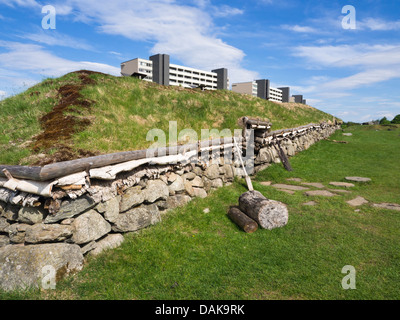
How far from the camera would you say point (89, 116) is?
804 cm

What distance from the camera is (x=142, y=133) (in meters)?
8.46

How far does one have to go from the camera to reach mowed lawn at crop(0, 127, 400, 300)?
385cm

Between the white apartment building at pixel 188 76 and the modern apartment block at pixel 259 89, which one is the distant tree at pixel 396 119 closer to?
the modern apartment block at pixel 259 89

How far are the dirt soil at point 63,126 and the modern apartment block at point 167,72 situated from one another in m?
30.1

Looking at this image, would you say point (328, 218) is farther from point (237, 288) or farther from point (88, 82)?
point (88, 82)

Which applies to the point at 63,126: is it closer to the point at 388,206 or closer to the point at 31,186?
the point at 31,186

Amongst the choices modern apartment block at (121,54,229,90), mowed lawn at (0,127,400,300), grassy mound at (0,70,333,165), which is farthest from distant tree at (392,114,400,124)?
mowed lawn at (0,127,400,300)

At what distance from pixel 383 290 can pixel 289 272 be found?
4.44 ft

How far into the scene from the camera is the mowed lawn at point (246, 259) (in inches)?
152

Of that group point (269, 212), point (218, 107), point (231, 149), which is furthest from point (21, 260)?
point (218, 107)

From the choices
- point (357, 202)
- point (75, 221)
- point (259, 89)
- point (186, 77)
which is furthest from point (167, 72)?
point (186, 77)

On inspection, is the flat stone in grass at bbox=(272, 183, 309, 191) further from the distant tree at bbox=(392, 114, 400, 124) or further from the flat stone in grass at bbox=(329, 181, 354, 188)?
the distant tree at bbox=(392, 114, 400, 124)

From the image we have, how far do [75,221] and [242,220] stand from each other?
360cm

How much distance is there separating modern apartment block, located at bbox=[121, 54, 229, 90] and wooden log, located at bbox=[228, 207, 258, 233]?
33.0 meters
